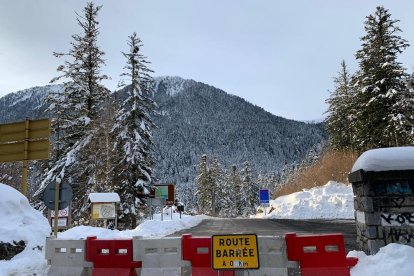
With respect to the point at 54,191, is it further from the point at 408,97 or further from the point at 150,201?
the point at 408,97

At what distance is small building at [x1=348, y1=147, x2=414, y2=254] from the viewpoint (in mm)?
7270

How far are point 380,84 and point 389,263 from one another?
93.8ft

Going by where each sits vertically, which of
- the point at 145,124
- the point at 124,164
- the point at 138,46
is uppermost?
the point at 138,46

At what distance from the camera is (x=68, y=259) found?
7230 mm

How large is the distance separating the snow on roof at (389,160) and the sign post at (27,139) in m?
10.4

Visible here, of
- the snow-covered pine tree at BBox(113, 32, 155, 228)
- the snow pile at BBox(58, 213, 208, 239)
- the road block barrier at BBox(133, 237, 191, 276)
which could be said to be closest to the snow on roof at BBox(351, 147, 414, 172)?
the road block barrier at BBox(133, 237, 191, 276)

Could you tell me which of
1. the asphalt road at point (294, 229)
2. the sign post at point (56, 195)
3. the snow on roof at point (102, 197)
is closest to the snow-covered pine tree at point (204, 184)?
the asphalt road at point (294, 229)

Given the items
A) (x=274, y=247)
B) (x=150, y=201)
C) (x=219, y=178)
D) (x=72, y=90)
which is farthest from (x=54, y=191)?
(x=219, y=178)

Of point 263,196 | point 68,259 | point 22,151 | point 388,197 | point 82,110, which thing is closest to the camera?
point 68,259

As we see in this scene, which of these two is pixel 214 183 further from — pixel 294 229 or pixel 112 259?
pixel 112 259

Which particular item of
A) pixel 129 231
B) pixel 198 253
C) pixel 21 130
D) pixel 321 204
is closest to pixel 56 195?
pixel 21 130

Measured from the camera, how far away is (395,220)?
24.0 feet

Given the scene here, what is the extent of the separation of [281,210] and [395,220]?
30290mm

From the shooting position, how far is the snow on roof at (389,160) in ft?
24.1
